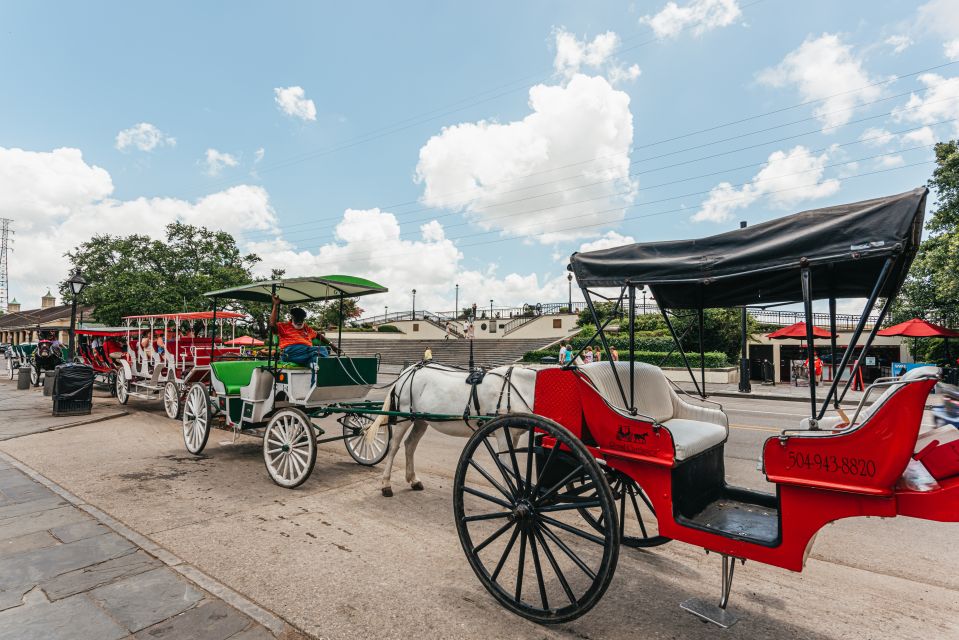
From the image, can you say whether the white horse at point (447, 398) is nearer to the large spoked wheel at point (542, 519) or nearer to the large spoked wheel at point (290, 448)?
the large spoked wheel at point (290, 448)

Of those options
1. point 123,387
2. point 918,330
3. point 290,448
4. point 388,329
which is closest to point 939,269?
point 918,330

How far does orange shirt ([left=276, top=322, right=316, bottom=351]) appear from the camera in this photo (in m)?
7.09

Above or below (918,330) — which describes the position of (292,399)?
below

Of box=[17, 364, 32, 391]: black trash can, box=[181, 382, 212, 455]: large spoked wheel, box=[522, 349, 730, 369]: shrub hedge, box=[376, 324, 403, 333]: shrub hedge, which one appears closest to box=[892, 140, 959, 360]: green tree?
box=[522, 349, 730, 369]: shrub hedge

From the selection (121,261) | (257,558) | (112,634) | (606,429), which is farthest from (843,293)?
(121,261)

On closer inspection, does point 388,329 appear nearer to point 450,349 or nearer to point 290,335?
point 450,349

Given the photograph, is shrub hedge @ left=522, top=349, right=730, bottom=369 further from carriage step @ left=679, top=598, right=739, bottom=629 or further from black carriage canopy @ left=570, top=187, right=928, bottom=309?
carriage step @ left=679, top=598, right=739, bottom=629

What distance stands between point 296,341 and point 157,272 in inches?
1112

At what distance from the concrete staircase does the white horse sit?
25.0 metres

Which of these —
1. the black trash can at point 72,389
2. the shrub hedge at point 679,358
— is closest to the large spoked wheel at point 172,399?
the black trash can at point 72,389

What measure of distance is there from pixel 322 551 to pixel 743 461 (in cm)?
623

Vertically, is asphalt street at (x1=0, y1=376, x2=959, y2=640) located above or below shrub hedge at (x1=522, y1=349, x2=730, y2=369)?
below

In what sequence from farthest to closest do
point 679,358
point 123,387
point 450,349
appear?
point 450,349
point 679,358
point 123,387

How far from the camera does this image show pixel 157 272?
2964 centimetres
